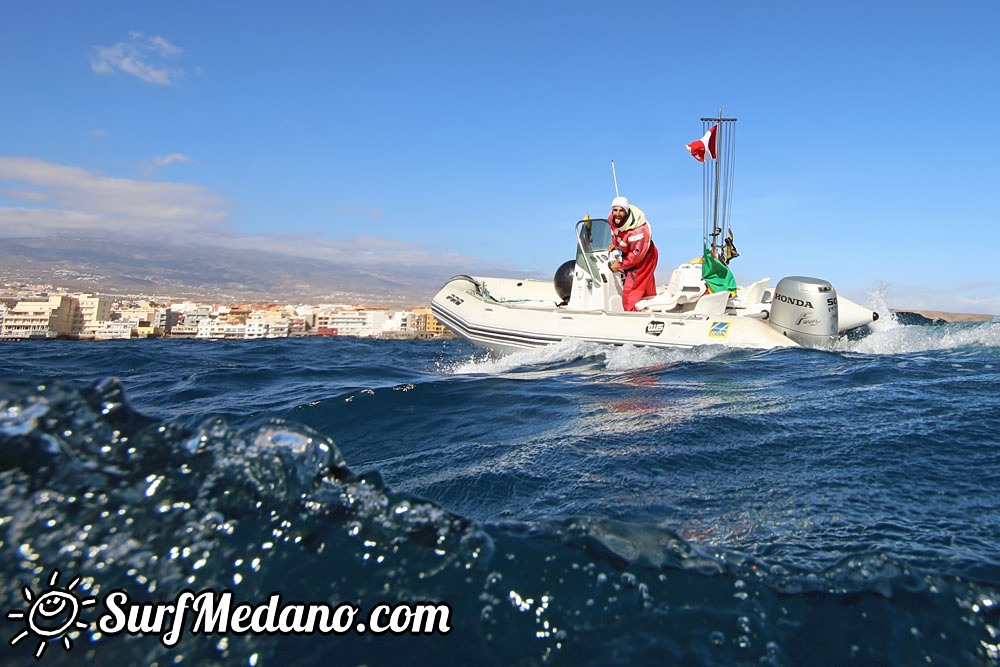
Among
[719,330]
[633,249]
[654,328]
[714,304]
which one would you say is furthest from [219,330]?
[719,330]

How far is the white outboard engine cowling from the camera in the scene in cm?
743

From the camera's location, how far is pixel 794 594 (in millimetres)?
1308

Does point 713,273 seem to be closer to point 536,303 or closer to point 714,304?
point 714,304

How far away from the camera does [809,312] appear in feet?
24.4

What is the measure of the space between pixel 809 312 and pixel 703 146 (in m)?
6.87

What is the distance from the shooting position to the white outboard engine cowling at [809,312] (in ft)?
24.4

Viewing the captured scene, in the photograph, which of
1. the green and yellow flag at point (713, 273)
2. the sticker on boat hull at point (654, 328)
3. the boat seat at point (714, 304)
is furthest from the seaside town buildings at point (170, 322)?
the boat seat at point (714, 304)

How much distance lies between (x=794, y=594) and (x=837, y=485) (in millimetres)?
983

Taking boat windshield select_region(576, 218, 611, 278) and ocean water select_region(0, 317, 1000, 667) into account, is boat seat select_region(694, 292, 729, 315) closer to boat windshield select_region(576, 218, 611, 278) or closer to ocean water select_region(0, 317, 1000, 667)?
boat windshield select_region(576, 218, 611, 278)

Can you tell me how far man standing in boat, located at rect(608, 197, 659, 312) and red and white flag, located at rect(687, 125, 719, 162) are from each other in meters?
5.10

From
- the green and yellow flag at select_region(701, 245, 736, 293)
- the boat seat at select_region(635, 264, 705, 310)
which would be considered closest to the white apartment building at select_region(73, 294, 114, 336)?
the boat seat at select_region(635, 264, 705, 310)

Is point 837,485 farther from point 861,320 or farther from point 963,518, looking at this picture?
point 861,320

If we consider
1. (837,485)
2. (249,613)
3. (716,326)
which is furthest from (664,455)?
(716,326)

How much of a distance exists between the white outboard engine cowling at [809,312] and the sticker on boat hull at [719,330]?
0.73 metres
